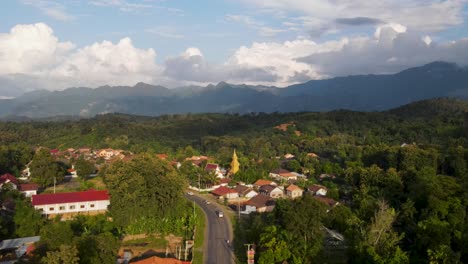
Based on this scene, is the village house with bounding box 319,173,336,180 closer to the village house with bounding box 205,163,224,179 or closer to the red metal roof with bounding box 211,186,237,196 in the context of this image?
the village house with bounding box 205,163,224,179

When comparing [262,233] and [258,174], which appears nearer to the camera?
[262,233]

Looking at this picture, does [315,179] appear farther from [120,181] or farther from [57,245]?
[57,245]

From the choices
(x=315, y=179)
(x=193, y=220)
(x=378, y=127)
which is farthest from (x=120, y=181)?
(x=378, y=127)

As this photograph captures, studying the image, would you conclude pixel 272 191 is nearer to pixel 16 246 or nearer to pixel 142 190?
pixel 142 190

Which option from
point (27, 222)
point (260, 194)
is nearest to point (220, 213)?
point (260, 194)

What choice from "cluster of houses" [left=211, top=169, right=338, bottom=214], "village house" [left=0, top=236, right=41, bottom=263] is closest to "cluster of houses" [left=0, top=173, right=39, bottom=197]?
"village house" [left=0, top=236, right=41, bottom=263]

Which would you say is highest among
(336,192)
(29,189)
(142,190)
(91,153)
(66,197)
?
(142,190)
